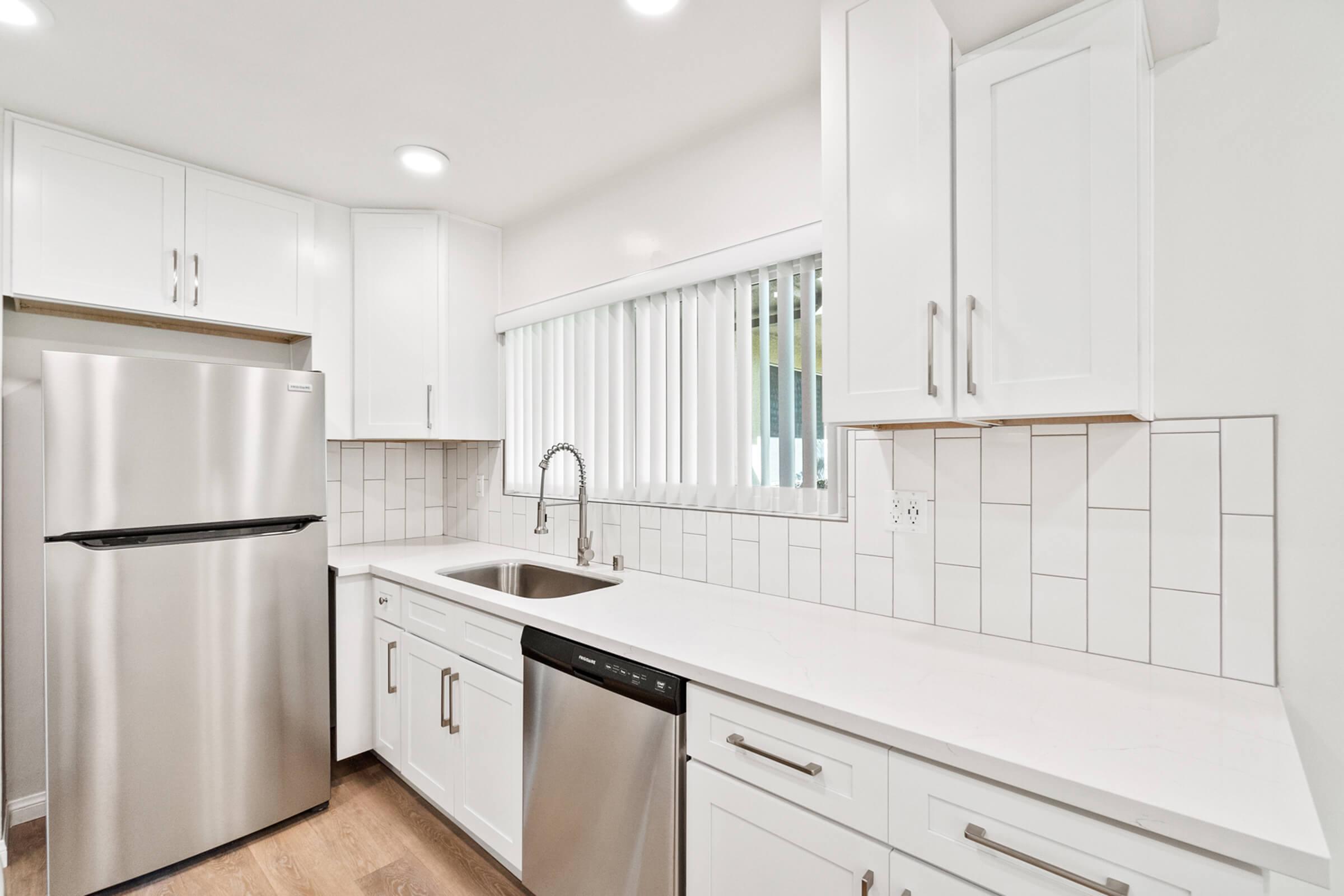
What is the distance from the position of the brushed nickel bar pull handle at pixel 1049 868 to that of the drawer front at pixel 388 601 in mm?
1984

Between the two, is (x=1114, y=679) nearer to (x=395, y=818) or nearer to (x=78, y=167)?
(x=395, y=818)

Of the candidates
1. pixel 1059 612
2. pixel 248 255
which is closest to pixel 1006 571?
pixel 1059 612

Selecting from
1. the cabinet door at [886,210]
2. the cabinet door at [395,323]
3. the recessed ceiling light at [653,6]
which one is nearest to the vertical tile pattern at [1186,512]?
the cabinet door at [886,210]

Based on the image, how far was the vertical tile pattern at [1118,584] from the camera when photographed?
124cm

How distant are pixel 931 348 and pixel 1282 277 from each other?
0.61 metres

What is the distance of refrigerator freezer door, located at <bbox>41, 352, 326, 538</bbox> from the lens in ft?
5.63

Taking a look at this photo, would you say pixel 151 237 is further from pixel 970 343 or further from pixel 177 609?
pixel 970 343

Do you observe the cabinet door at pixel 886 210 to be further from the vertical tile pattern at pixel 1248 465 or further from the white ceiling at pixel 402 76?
the vertical tile pattern at pixel 1248 465

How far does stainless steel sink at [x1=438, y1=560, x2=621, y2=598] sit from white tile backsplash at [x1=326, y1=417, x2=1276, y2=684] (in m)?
0.48

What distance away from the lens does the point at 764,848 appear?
3.80 feet

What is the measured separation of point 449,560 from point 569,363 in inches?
38.1

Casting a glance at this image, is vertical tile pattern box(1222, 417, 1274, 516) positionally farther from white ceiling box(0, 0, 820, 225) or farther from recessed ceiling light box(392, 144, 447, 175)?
recessed ceiling light box(392, 144, 447, 175)

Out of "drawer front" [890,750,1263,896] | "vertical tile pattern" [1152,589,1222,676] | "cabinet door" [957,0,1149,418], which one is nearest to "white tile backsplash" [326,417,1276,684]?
"vertical tile pattern" [1152,589,1222,676]

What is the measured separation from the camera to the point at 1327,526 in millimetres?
1063
